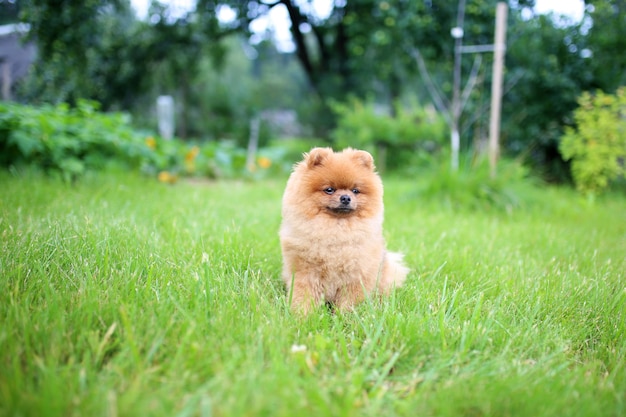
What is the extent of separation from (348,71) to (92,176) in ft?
28.0

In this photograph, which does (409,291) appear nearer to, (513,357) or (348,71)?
(513,357)

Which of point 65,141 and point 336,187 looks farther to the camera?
point 65,141

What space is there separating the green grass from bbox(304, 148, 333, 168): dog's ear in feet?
2.52

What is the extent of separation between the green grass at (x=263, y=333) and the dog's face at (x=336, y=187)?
0.57m

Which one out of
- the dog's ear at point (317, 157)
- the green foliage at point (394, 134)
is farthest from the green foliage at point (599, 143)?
the dog's ear at point (317, 157)

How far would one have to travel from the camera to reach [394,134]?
9.20 meters

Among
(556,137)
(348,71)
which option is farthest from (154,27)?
(556,137)

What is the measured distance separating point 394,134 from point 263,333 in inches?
311

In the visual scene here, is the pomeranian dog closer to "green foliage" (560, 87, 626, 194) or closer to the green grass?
the green grass

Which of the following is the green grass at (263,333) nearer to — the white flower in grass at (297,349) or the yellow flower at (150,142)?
the white flower in grass at (297,349)

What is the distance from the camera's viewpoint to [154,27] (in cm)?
1012

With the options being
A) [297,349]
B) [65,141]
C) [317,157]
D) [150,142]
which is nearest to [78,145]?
[65,141]

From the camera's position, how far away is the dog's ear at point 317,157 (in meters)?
2.48

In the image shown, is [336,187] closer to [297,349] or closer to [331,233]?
[331,233]
